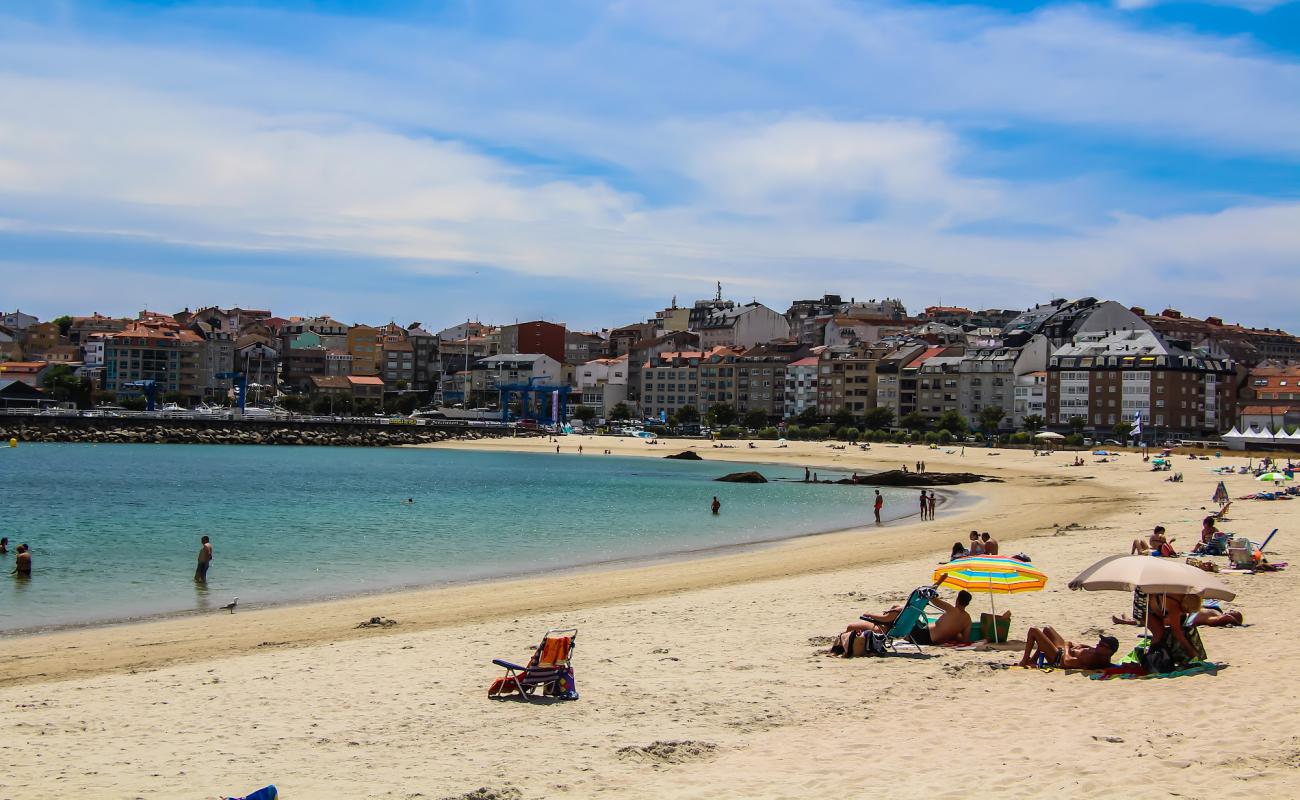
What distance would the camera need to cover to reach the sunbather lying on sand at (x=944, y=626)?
12.5 metres

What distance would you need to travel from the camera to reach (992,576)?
12.6 meters

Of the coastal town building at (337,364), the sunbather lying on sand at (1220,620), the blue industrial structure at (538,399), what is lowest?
the sunbather lying on sand at (1220,620)

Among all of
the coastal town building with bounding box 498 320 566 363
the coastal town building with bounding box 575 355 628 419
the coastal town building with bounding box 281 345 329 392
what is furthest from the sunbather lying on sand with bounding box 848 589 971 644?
the coastal town building with bounding box 281 345 329 392

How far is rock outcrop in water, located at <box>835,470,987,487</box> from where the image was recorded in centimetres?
5874

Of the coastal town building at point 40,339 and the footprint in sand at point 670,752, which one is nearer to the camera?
the footprint in sand at point 670,752

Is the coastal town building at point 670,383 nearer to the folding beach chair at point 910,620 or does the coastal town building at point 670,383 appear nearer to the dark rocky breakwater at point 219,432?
the dark rocky breakwater at point 219,432

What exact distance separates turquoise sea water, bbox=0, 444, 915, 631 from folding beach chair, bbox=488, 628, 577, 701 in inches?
423

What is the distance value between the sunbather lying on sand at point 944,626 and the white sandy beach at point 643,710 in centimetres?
52

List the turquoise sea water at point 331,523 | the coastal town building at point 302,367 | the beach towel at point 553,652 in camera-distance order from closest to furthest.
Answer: the beach towel at point 553,652 → the turquoise sea water at point 331,523 → the coastal town building at point 302,367

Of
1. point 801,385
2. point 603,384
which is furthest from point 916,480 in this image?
point 603,384

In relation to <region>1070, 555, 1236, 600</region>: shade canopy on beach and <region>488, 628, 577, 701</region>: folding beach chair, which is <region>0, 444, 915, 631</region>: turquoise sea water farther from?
<region>1070, 555, 1236, 600</region>: shade canopy on beach

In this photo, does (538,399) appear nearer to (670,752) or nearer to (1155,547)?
(1155,547)

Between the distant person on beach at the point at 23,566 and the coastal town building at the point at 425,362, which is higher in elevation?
the coastal town building at the point at 425,362

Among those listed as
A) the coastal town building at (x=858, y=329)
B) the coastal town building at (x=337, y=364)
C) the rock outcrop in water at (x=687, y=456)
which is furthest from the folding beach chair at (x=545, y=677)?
the coastal town building at (x=337, y=364)
